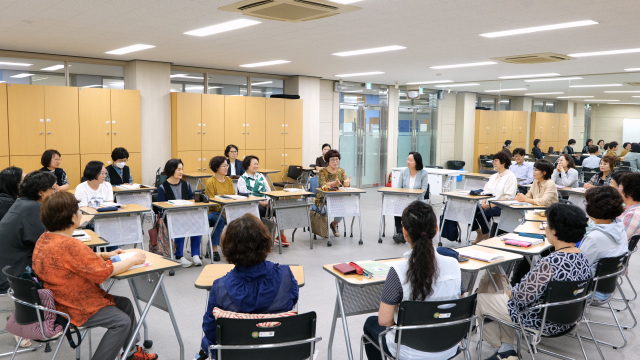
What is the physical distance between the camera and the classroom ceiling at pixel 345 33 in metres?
4.99

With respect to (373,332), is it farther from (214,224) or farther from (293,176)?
(293,176)

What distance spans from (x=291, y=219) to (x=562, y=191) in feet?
14.5

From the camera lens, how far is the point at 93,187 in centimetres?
570

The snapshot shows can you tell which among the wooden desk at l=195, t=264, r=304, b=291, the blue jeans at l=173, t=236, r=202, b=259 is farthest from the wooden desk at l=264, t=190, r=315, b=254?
the wooden desk at l=195, t=264, r=304, b=291

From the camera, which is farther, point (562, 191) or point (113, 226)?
point (562, 191)

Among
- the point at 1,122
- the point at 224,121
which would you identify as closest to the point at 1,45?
the point at 1,122

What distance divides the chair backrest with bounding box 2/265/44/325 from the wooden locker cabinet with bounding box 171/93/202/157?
697 cm

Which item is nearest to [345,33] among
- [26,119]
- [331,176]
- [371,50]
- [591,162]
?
[371,50]

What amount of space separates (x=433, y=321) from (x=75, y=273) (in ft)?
6.90

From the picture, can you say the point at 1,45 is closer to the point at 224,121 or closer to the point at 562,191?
the point at 224,121

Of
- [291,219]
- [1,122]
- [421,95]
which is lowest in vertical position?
[291,219]

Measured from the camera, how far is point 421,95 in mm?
14469

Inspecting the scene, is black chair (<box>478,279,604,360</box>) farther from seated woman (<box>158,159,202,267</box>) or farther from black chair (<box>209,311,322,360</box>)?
seated woman (<box>158,159,202,267</box>)

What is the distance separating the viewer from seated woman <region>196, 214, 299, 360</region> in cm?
237
